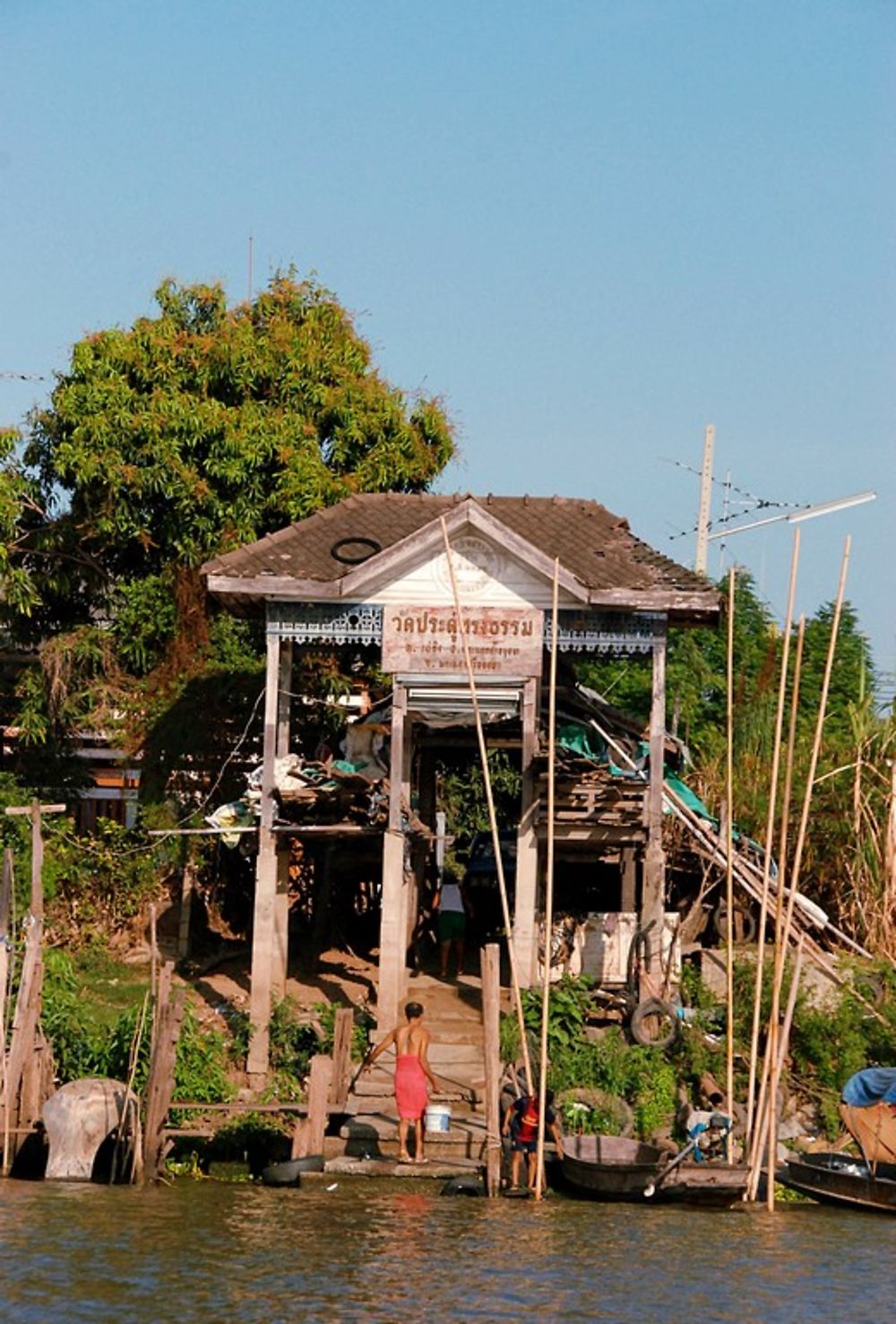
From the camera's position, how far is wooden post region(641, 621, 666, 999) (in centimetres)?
2281

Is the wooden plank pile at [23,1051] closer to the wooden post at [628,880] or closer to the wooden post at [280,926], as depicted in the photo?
the wooden post at [280,926]

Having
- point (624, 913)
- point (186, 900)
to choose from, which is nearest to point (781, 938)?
point (624, 913)

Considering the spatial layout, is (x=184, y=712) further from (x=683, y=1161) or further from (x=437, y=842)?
(x=683, y=1161)

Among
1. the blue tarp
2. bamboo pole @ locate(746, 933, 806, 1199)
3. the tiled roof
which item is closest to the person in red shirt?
bamboo pole @ locate(746, 933, 806, 1199)

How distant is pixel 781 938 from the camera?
18438mm

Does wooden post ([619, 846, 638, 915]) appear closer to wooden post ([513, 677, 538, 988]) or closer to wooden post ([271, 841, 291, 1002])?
wooden post ([513, 677, 538, 988])

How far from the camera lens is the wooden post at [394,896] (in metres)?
22.4

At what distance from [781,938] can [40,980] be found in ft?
23.0

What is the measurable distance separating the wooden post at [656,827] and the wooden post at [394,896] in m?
2.60

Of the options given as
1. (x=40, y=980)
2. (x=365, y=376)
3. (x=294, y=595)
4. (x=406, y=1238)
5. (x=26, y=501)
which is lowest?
(x=406, y=1238)

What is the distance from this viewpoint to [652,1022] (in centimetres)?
2234

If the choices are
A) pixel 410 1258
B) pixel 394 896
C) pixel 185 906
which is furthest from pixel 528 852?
pixel 410 1258

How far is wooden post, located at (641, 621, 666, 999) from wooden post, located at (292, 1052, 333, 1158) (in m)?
4.65

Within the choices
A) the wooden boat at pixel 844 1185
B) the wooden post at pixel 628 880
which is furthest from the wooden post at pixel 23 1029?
the wooden post at pixel 628 880
